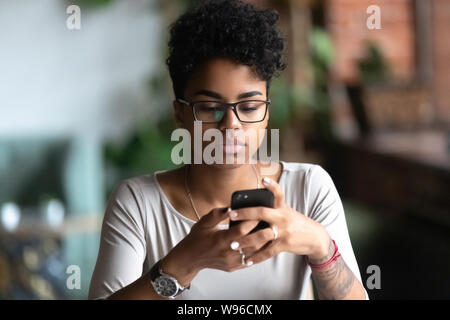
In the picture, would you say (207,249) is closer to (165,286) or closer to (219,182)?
(165,286)

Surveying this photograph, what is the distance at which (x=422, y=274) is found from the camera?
6.72 ft

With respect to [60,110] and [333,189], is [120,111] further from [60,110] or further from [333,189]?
[333,189]

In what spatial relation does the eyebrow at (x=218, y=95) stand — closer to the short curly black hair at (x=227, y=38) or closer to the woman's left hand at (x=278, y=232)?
the short curly black hair at (x=227, y=38)

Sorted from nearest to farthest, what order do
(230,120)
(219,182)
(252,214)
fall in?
(252,214) < (230,120) < (219,182)

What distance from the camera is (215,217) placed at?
712 mm

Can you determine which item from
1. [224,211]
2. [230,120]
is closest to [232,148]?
[230,120]

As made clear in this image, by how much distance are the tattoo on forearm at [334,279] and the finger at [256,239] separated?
0.37 feet

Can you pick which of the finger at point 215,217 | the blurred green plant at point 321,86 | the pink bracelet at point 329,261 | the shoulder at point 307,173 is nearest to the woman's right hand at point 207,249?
the finger at point 215,217

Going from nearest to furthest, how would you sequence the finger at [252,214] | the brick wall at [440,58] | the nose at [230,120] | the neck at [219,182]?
the finger at [252,214] → the nose at [230,120] → the neck at [219,182] → the brick wall at [440,58]

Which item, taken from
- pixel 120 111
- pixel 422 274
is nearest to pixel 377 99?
pixel 422 274

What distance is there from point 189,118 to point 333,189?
8.9 inches

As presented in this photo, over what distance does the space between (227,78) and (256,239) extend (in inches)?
8.3

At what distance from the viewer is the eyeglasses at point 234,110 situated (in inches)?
32.0

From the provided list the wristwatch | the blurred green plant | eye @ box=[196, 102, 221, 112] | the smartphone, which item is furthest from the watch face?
the blurred green plant
